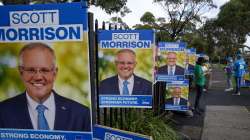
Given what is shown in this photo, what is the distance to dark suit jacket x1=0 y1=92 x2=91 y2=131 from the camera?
340 cm

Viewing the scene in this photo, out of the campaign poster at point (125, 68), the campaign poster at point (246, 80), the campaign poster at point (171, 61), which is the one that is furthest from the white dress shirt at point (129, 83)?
the campaign poster at point (246, 80)

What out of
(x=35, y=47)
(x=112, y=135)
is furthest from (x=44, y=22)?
(x=112, y=135)

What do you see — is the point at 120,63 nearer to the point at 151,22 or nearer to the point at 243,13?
the point at 151,22

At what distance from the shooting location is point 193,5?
4591 centimetres

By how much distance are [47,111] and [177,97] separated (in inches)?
329

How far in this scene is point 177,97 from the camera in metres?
11.6

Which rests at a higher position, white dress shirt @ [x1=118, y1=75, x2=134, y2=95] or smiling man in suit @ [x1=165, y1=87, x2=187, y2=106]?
white dress shirt @ [x1=118, y1=75, x2=134, y2=95]

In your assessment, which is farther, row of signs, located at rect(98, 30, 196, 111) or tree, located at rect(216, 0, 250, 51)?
tree, located at rect(216, 0, 250, 51)

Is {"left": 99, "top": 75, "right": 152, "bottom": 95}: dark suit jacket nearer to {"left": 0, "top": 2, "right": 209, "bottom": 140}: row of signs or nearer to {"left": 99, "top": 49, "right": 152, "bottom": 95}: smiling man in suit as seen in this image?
{"left": 99, "top": 49, "right": 152, "bottom": 95}: smiling man in suit

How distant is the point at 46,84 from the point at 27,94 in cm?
17

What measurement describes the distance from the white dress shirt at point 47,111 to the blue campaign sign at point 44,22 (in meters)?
0.43

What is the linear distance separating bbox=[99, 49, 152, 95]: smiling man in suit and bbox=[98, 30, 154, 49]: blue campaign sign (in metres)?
0.10

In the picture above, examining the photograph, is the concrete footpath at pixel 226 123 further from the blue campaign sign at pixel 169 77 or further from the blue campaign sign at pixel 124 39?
the blue campaign sign at pixel 124 39

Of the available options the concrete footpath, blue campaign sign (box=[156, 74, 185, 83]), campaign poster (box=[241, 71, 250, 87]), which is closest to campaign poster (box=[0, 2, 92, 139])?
the concrete footpath
